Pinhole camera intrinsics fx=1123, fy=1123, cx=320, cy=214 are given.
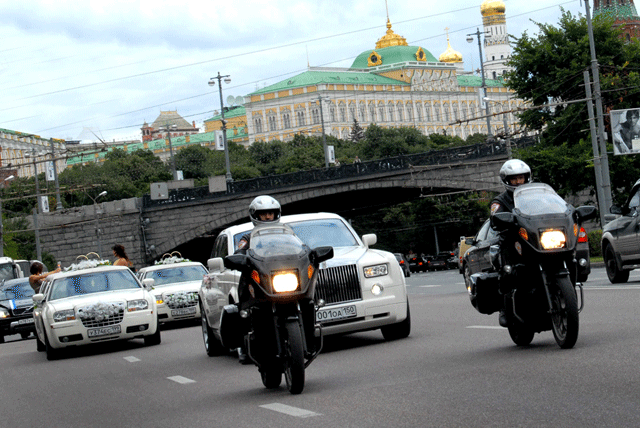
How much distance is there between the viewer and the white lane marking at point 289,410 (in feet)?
25.2

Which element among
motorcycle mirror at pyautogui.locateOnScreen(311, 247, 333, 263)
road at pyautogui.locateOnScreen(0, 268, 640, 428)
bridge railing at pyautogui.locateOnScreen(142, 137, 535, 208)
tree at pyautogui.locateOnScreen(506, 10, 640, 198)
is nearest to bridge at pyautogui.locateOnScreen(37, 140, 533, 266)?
bridge railing at pyautogui.locateOnScreen(142, 137, 535, 208)

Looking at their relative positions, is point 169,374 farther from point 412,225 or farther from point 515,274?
point 412,225

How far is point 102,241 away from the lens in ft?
246

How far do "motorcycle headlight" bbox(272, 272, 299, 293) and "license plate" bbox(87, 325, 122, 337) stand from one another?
8795mm

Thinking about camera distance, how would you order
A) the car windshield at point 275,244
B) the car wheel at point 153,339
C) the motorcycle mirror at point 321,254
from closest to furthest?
1. the car windshield at point 275,244
2. the motorcycle mirror at point 321,254
3. the car wheel at point 153,339

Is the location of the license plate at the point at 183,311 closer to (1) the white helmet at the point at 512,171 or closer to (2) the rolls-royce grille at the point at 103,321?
(2) the rolls-royce grille at the point at 103,321

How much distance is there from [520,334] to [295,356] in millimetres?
2522

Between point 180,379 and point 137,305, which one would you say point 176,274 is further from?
point 180,379

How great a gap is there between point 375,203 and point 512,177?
73.6 meters

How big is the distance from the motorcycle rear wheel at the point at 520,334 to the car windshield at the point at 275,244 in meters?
2.32

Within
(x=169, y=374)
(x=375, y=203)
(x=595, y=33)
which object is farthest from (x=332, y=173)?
(x=169, y=374)

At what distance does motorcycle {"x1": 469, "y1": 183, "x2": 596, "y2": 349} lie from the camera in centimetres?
926

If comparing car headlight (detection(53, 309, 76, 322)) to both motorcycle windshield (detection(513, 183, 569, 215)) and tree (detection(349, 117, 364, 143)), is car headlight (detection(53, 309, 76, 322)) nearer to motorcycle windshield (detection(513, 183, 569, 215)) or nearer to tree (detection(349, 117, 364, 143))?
motorcycle windshield (detection(513, 183, 569, 215))

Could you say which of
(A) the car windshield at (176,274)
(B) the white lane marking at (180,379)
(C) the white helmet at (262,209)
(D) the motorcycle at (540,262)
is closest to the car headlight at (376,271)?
(B) the white lane marking at (180,379)
